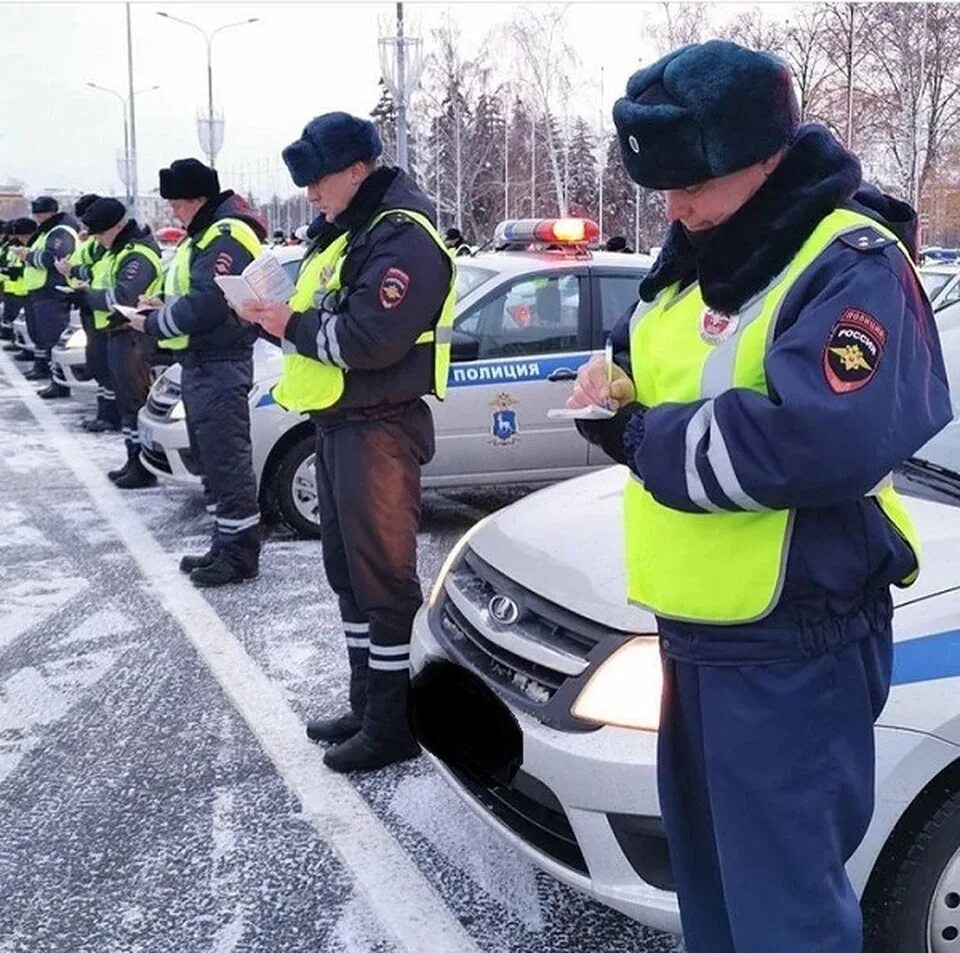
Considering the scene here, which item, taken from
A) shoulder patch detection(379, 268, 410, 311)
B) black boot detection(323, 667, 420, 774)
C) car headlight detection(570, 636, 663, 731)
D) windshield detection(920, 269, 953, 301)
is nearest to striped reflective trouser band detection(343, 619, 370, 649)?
black boot detection(323, 667, 420, 774)

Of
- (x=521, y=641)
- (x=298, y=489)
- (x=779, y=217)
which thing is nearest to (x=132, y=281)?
(x=298, y=489)

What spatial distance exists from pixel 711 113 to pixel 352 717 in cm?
277

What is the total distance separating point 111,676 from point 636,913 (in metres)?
2.82

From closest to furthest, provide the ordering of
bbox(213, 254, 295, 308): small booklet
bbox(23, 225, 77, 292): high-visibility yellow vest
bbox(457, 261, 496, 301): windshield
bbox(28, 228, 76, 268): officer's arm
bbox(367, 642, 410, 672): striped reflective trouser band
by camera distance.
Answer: bbox(213, 254, 295, 308): small booklet < bbox(367, 642, 410, 672): striped reflective trouser band < bbox(457, 261, 496, 301): windshield < bbox(28, 228, 76, 268): officer's arm < bbox(23, 225, 77, 292): high-visibility yellow vest

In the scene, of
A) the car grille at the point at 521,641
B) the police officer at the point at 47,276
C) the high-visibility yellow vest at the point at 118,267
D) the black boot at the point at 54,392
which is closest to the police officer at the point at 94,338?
the high-visibility yellow vest at the point at 118,267

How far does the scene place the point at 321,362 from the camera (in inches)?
143

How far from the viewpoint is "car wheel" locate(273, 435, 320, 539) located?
660 centimetres

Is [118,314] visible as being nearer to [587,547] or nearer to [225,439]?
[225,439]

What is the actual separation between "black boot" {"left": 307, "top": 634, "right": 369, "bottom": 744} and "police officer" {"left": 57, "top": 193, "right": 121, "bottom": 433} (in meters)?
5.62

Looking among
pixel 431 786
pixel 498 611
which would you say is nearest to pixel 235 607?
pixel 431 786

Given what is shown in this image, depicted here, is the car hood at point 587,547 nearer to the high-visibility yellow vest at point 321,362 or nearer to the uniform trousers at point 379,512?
the uniform trousers at point 379,512

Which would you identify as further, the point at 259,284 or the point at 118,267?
the point at 118,267

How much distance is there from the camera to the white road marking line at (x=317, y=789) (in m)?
2.96

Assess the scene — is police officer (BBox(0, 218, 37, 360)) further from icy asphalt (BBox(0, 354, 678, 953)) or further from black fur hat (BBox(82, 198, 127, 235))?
icy asphalt (BBox(0, 354, 678, 953))
